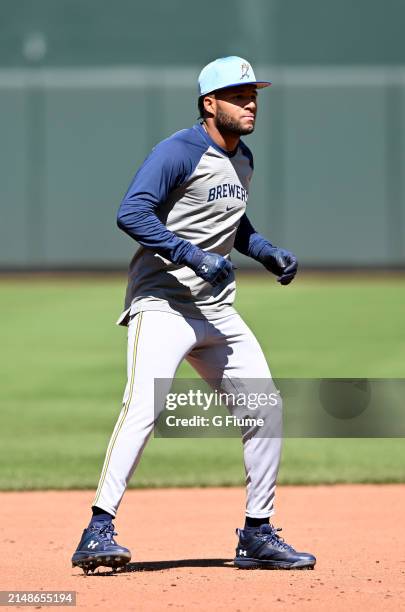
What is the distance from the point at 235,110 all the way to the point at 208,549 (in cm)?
196

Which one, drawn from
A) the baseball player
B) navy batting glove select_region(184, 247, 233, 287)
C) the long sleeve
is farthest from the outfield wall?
navy batting glove select_region(184, 247, 233, 287)

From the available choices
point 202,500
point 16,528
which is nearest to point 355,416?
point 202,500

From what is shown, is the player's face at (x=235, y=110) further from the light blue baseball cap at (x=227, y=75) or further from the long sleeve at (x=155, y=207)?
the long sleeve at (x=155, y=207)

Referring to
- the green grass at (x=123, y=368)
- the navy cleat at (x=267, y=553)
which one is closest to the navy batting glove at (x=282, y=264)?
the navy cleat at (x=267, y=553)

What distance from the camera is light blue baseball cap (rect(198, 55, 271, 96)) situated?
517 cm

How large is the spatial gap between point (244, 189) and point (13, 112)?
20365 mm

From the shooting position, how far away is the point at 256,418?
5.23 meters

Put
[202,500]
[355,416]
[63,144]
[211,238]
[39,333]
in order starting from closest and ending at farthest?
[211,238]
[202,500]
[355,416]
[39,333]
[63,144]

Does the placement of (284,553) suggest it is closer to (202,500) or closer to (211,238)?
(211,238)

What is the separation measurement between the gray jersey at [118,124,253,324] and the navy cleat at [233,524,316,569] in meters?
0.89

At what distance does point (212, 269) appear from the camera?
4922 mm

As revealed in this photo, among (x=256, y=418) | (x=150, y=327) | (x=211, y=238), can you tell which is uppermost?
(x=211, y=238)

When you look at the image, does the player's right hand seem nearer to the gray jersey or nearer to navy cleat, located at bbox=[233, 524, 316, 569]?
the gray jersey

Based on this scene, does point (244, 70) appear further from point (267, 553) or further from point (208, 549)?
point (208, 549)
